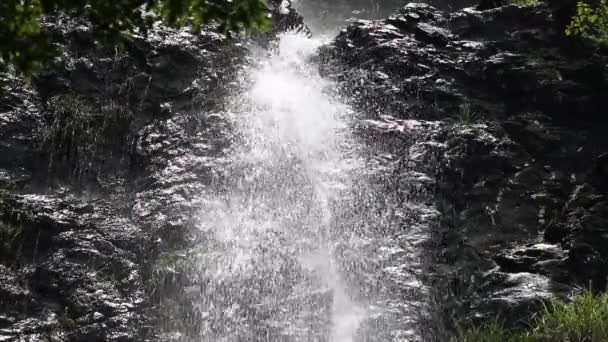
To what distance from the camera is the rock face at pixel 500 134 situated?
12.0 metres

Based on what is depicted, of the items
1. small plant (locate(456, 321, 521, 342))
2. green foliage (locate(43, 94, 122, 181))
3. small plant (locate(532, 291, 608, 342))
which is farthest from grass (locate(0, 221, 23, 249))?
small plant (locate(532, 291, 608, 342))

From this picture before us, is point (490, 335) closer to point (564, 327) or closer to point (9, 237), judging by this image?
point (564, 327)

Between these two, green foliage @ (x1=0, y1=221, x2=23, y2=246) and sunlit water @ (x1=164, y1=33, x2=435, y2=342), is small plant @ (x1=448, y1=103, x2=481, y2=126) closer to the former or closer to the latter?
sunlit water @ (x1=164, y1=33, x2=435, y2=342)

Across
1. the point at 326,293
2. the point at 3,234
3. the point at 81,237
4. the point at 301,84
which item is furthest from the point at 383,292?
the point at 301,84

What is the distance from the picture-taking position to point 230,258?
42.9 feet

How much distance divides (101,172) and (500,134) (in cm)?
1049

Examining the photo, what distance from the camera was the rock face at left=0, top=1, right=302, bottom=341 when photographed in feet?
37.6

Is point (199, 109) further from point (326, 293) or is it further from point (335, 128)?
point (326, 293)

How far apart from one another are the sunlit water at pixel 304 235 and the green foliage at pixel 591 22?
18.2ft

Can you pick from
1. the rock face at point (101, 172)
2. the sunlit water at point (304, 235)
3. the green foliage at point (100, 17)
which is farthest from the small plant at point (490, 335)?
the green foliage at point (100, 17)

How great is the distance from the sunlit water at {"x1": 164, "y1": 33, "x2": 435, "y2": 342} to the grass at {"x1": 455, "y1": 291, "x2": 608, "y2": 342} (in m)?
1.65

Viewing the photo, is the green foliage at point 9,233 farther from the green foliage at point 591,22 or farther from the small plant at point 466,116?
the green foliage at point 591,22

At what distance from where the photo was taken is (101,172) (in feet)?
48.6

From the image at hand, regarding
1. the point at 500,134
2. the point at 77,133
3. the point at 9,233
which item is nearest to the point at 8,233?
the point at 9,233
